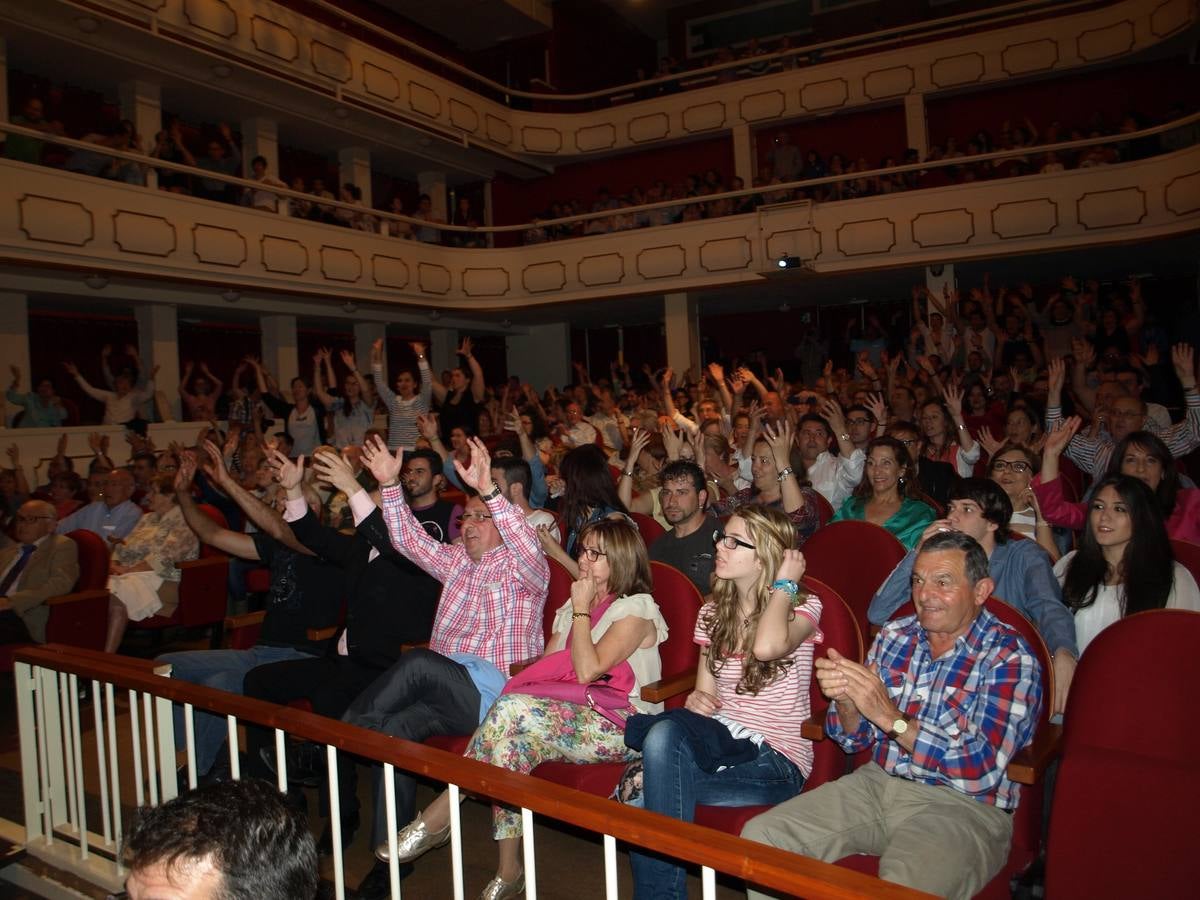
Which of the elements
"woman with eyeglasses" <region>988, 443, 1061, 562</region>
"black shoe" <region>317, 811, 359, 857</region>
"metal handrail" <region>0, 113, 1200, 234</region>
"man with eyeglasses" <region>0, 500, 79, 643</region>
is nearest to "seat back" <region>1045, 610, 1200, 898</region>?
"woman with eyeglasses" <region>988, 443, 1061, 562</region>

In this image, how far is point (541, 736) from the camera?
2.55m

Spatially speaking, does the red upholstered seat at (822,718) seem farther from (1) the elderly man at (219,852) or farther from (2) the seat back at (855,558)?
(1) the elderly man at (219,852)

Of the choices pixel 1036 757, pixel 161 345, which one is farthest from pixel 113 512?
pixel 161 345

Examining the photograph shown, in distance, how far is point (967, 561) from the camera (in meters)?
2.17

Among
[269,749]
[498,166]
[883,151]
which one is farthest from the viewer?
[498,166]

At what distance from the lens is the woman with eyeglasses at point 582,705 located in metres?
2.51

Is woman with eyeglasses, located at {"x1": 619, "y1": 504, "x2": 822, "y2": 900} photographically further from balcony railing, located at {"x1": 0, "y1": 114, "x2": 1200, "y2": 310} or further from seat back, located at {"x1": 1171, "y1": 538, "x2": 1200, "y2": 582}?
balcony railing, located at {"x1": 0, "y1": 114, "x2": 1200, "y2": 310}

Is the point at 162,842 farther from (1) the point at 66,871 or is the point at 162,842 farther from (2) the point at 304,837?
(1) the point at 66,871

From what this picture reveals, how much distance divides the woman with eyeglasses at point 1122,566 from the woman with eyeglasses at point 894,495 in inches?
37.5

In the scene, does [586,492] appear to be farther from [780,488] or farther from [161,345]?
[161,345]

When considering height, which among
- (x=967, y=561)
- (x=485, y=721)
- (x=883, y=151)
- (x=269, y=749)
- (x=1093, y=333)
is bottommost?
(x=269, y=749)

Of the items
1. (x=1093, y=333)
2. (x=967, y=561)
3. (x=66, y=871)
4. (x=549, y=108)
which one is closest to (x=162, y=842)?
(x=967, y=561)

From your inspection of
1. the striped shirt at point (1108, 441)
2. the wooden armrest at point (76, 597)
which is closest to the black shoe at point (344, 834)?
the wooden armrest at point (76, 597)

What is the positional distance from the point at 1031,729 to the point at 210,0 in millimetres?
10900
